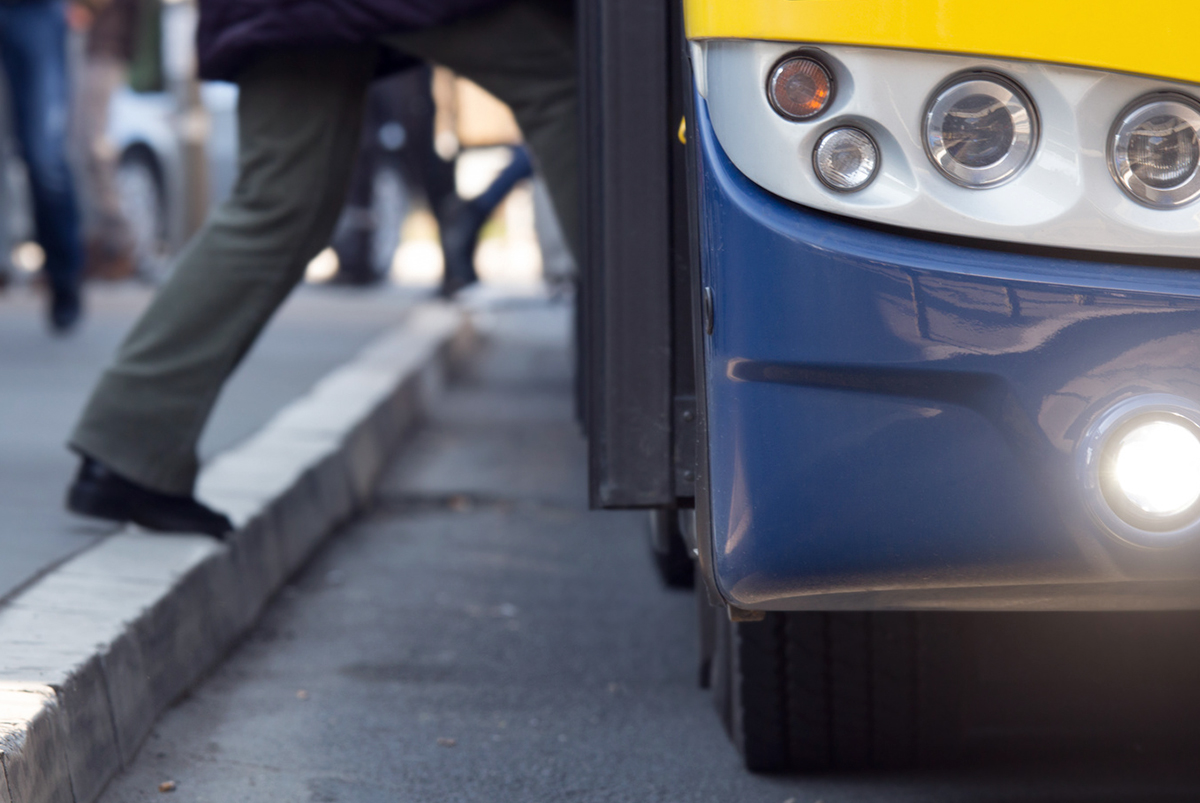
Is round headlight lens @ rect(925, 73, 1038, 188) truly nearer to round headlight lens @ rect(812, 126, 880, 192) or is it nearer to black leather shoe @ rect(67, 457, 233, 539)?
round headlight lens @ rect(812, 126, 880, 192)

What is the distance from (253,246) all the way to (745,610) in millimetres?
1384

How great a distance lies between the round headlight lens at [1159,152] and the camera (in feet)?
5.00

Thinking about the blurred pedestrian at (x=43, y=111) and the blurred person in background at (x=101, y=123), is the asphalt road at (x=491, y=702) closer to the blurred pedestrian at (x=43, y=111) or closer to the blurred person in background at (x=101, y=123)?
the blurred pedestrian at (x=43, y=111)

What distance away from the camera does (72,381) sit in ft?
17.5

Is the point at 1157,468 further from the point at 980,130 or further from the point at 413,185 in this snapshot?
the point at 413,185

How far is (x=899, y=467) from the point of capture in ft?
5.07

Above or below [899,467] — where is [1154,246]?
above

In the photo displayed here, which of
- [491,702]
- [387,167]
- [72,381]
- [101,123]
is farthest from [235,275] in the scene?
[387,167]

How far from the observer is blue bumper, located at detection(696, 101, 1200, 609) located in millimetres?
1523

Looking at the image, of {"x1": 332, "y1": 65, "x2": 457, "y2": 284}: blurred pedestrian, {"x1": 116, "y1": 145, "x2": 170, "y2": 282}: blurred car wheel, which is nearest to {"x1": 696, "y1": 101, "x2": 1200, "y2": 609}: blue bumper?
{"x1": 332, "y1": 65, "x2": 457, "y2": 284}: blurred pedestrian

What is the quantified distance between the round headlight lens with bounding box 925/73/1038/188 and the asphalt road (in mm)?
970

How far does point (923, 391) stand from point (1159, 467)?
0.24 meters

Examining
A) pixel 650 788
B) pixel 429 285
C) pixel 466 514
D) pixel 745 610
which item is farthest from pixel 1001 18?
pixel 429 285

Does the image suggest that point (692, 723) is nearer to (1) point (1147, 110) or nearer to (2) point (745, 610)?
(2) point (745, 610)
